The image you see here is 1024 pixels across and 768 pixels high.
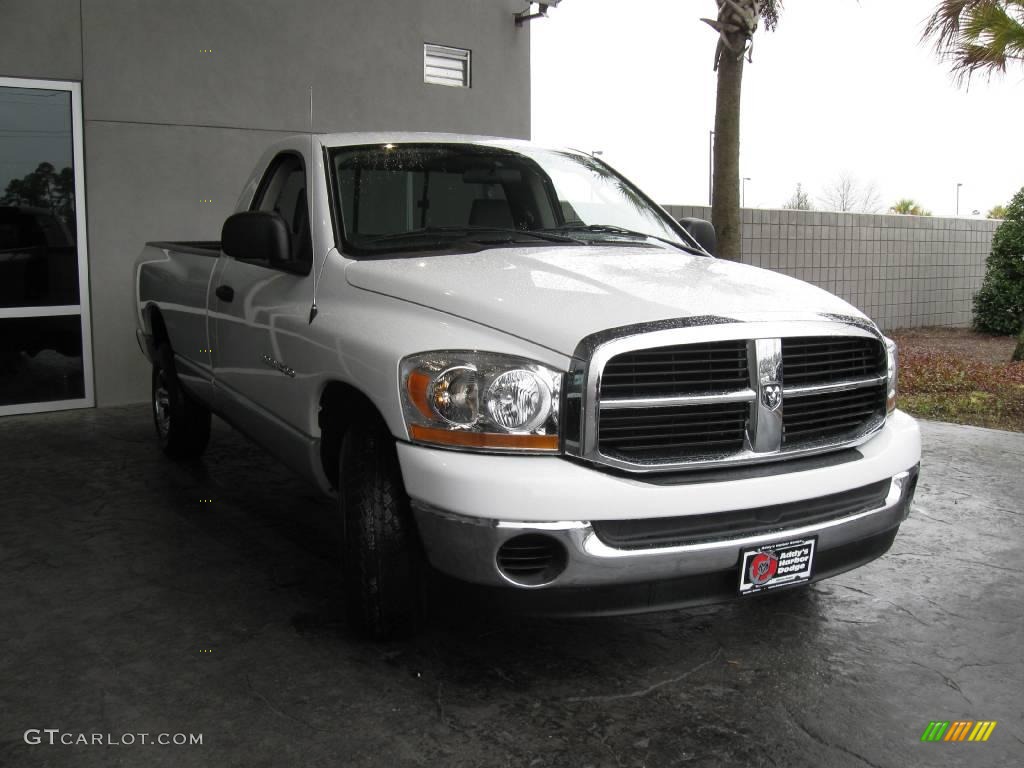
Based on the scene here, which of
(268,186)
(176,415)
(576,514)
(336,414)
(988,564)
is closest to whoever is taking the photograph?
(576,514)

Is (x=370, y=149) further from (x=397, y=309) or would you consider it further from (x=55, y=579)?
(x=55, y=579)

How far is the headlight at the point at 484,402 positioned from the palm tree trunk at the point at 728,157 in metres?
6.99

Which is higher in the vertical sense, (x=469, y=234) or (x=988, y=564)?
(x=469, y=234)

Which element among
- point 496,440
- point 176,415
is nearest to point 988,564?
point 496,440

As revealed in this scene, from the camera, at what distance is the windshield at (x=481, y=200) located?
4008 mm

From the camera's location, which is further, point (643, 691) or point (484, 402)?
point (643, 691)

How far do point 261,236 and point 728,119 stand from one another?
22.2 feet

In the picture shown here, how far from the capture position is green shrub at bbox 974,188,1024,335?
14945mm

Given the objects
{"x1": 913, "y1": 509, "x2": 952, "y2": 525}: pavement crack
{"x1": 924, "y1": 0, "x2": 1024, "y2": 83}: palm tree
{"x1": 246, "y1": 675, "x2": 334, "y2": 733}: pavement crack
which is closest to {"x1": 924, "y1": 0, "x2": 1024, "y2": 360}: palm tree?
{"x1": 924, "y1": 0, "x2": 1024, "y2": 83}: palm tree

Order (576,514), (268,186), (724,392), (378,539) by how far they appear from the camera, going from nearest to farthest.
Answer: (576,514) < (724,392) < (378,539) < (268,186)

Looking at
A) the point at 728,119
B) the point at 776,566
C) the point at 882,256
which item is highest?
the point at 728,119

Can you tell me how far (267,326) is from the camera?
13.5 ft

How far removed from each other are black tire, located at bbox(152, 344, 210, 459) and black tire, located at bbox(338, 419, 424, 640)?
2.84 m

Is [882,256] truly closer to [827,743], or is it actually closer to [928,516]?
[928,516]
